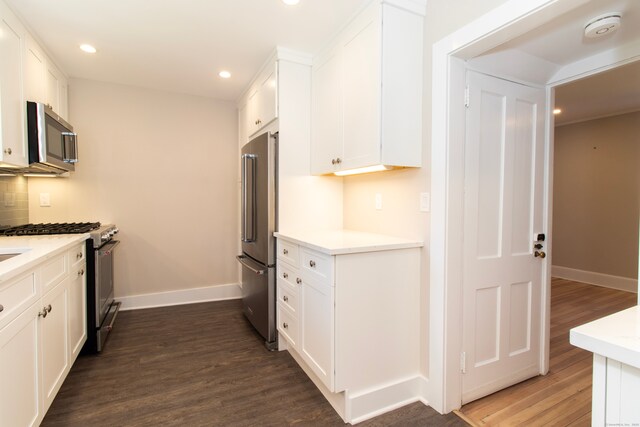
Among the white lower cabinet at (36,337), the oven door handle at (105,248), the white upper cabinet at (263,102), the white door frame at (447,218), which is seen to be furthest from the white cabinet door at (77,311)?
the white door frame at (447,218)

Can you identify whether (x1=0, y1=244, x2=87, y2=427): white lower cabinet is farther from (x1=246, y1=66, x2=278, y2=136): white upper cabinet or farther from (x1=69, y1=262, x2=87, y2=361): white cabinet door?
(x1=246, y1=66, x2=278, y2=136): white upper cabinet

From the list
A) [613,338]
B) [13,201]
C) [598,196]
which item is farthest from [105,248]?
[598,196]

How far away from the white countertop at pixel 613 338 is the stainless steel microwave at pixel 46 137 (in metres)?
3.05

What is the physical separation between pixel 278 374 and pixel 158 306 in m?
2.07

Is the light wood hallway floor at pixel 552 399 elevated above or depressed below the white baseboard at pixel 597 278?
below

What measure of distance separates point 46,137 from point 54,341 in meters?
1.45

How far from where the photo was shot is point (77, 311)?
7.22 feet

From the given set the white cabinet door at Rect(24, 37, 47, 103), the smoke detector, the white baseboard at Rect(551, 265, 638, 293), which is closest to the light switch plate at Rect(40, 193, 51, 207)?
the white cabinet door at Rect(24, 37, 47, 103)

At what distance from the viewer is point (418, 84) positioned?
6.29 feet

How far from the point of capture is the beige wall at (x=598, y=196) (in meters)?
4.09

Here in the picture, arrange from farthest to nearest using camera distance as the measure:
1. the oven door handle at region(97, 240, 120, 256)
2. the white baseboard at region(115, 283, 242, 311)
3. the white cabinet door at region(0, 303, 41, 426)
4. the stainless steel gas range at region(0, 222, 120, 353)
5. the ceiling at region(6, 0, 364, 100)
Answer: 1. the white baseboard at region(115, 283, 242, 311)
2. the oven door handle at region(97, 240, 120, 256)
3. the stainless steel gas range at region(0, 222, 120, 353)
4. the ceiling at region(6, 0, 364, 100)
5. the white cabinet door at region(0, 303, 41, 426)

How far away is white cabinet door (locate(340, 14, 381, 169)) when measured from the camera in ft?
6.14

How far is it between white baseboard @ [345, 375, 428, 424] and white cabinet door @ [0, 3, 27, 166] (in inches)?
98.2

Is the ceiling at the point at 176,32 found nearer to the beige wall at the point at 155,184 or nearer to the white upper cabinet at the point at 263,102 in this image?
the white upper cabinet at the point at 263,102
